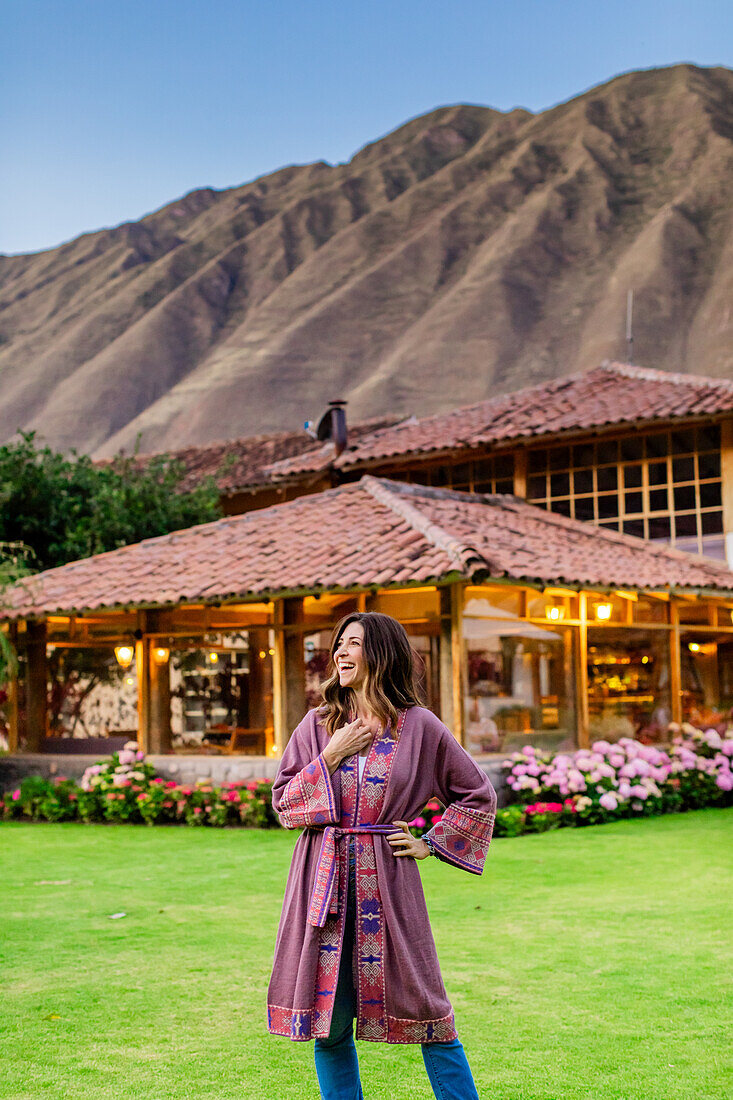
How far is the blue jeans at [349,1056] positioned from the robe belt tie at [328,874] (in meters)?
0.05

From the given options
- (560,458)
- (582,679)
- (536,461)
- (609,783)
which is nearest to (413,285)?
(536,461)

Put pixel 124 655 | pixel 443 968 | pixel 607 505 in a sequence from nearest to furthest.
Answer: pixel 443 968
pixel 124 655
pixel 607 505

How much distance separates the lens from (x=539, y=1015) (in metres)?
5.32

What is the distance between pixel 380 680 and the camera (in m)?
3.53

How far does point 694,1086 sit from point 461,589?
8.28 metres

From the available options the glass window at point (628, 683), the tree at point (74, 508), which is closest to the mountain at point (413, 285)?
the tree at point (74, 508)

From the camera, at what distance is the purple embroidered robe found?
3.27 m

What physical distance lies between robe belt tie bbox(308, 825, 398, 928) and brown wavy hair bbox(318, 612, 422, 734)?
316 millimetres

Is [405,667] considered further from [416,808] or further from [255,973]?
[255,973]

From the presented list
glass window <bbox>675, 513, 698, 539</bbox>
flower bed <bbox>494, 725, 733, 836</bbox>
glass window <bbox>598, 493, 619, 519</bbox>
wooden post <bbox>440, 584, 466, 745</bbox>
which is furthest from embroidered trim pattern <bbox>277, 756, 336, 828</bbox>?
glass window <bbox>598, 493, 619, 519</bbox>

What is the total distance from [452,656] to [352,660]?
8904 millimetres

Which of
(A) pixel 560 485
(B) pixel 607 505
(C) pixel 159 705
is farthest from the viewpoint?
(A) pixel 560 485

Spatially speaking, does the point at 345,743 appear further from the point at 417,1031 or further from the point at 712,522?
the point at 712,522

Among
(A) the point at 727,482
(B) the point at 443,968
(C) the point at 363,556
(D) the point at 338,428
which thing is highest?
(D) the point at 338,428
